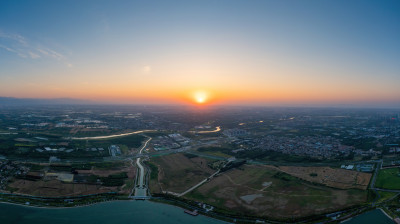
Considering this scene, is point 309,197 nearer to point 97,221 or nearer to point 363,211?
point 363,211

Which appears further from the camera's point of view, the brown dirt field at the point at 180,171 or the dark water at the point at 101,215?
the brown dirt field at the point at 180,171

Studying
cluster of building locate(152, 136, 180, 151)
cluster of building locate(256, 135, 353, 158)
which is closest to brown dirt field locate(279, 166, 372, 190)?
cluster of building locate(256, 135, 353, 158)

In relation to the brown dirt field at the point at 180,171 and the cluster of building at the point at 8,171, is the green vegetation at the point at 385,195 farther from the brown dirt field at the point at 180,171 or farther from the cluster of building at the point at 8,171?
the cluster of building at the point at 8,171

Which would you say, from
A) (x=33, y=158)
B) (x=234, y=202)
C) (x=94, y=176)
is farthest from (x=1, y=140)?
(x=234, y=202)

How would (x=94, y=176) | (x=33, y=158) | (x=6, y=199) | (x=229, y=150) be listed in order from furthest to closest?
1. (x=229, y=150)
2. (x=33, y=158)
3. (x=94, y=176)
4. (x=6, y=199)

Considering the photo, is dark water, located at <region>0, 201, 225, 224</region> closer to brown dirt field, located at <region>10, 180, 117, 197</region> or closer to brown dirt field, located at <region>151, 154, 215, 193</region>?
brown dirt field, located at <region>10, 180, 117, 197</region>

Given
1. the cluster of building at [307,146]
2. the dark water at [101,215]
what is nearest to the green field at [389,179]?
the cluster of building at [307,146]
